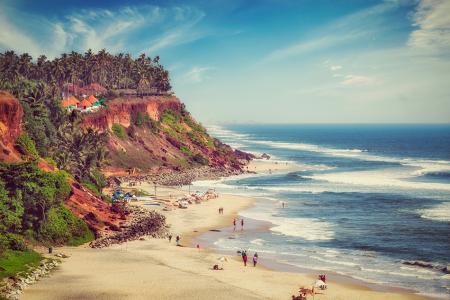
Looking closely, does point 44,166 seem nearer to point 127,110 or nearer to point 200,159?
point 127,110

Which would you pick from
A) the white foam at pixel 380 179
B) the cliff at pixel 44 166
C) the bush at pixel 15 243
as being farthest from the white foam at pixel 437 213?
the bush at pixel 15 243

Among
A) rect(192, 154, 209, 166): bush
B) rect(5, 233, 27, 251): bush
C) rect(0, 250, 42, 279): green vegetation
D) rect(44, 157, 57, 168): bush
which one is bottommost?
rect(0, 250, 42, 279): green vegetation

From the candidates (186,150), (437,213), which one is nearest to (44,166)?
(437,213)

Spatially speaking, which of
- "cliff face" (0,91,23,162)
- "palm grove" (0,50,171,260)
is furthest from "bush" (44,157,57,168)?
"cliff face" (0,91,23,162)

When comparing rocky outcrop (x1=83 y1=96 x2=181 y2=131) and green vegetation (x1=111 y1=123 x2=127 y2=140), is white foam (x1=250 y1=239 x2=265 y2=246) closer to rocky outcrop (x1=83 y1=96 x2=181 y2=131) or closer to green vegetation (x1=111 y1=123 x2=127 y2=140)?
rocky outcrop (x1=83 y1=96 x2=181 y2=131)

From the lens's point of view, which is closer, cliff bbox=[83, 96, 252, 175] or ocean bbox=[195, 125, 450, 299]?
ocean bbox=[195, 125, 450, 299]

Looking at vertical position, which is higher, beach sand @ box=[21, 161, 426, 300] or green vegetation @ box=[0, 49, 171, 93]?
green vegetation @ box=[0, 49, 171, 93]

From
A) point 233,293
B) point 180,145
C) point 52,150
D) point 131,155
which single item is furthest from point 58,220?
point 180,145
